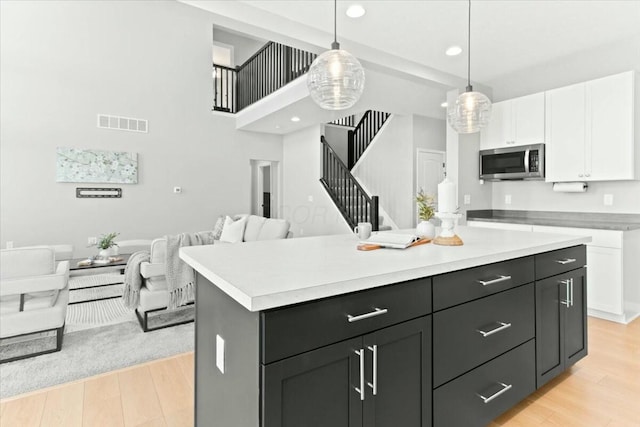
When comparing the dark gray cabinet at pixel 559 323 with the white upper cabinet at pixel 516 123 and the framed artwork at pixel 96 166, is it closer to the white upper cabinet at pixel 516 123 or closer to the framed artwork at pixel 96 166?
the white upper cabinet at pixel 516 123

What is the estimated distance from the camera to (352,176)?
6.14 metres

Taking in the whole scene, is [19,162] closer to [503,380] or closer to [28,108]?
[28,108]

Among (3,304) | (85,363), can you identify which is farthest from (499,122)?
(3,304)

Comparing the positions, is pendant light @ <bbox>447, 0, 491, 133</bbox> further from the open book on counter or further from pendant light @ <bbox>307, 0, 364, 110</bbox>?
the open book on counter

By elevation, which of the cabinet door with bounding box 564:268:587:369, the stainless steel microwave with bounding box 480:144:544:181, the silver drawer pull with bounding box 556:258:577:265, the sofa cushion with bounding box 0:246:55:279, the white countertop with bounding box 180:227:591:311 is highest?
the stainless steel microwave with bounding box 480:144:544:181

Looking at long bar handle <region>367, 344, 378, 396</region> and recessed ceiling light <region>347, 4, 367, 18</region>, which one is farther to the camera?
recessed ceiling light <region>347, 4, 367, 18</region>

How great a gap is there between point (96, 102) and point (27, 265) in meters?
4.92

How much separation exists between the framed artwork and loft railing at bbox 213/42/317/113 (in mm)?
2279

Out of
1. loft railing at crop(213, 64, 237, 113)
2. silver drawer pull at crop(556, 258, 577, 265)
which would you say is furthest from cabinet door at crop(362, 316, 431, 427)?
loft railing at crop(213, 64, 237, 113)

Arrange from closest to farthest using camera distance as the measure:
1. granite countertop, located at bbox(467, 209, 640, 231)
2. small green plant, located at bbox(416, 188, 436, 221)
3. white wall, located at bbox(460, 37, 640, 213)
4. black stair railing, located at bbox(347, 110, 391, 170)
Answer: small green plant, located at bbox(416, 188, 436, 221)
granite countertop, located at bbox(467, 209, 640, 231)
white wall, located at bbox(460, 37, 640, 213)
black stair railing, located at bbox(347, 110, 391, 170)

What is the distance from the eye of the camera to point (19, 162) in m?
5.78

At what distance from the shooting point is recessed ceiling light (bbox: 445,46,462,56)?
3678 millimetres

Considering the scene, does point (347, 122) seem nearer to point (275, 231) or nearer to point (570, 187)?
point (275, 231)

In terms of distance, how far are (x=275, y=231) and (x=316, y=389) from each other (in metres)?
3.33
